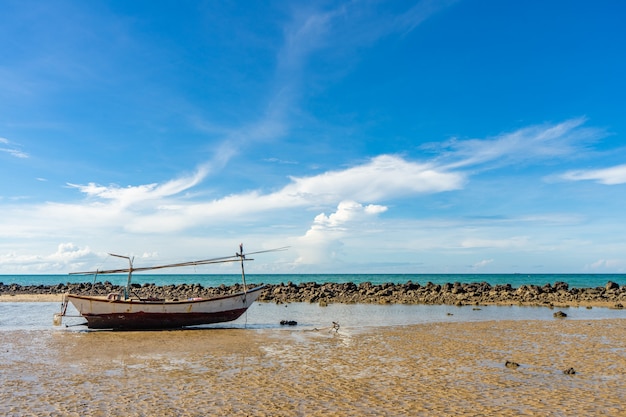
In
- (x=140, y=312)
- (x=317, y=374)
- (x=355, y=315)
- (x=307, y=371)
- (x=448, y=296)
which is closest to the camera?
(x=317, y=374)

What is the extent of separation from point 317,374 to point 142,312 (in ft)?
49.8

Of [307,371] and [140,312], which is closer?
[307,371]

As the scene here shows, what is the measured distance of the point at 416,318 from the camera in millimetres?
30781

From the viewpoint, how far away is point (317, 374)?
14.6m

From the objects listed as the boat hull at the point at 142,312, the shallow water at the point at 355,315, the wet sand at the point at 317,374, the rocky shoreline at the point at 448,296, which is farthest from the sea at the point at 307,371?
the rocky shoreline at the point at 448,296

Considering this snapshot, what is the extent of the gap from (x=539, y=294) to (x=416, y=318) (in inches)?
870

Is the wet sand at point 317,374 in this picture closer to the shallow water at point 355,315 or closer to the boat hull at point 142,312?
the boat hull at point 142,312

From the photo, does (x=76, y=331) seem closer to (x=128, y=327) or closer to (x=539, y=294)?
(x=128, y=327)

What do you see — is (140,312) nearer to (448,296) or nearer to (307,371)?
(307,371)

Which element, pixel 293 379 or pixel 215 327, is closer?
pixel 293 379

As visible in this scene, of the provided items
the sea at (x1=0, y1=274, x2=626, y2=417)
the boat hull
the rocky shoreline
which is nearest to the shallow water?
the sea at (x1=0, y1=274, x2=626, y2=417)

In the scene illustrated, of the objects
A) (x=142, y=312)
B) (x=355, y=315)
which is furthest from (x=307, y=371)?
(x=355, y=315)

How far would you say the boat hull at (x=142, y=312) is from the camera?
25938 millimetres

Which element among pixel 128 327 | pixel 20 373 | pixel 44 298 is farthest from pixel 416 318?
pixel 44 298
